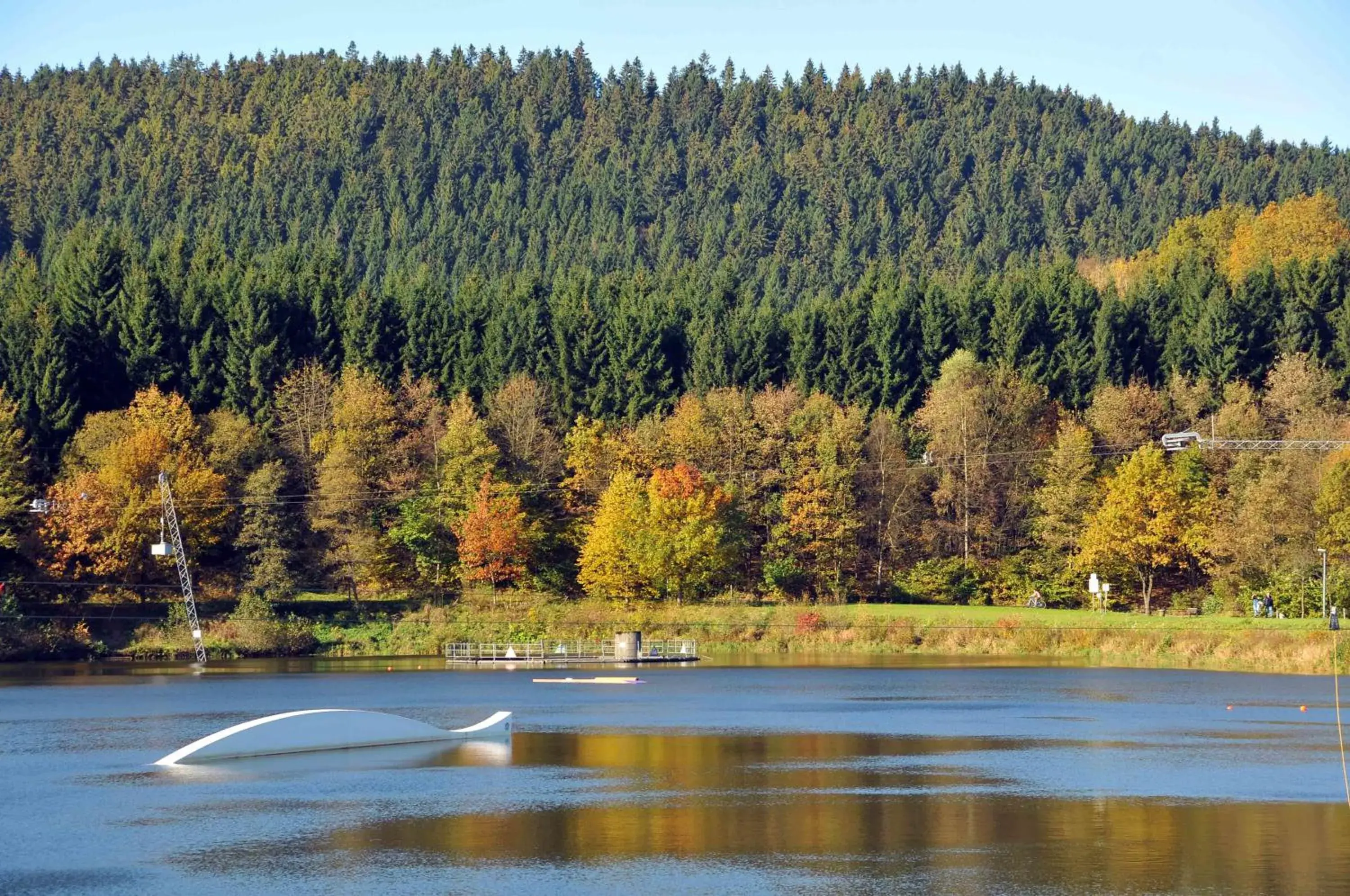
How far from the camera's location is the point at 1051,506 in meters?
115

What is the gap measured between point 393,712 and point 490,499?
53624mm

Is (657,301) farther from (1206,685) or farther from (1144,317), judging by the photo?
(1206,685)

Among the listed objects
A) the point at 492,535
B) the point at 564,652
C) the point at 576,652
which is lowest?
the point at 576,652

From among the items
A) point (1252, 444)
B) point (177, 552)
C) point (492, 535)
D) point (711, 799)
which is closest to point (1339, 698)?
point (711, 799)

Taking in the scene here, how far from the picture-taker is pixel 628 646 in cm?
9512

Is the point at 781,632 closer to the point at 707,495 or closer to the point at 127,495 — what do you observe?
the point at 707,495

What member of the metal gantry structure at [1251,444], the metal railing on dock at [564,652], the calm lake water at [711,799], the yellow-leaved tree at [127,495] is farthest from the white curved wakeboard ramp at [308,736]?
the metal gantry structure at [1251,444]

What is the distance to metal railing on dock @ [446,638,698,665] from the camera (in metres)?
95.2

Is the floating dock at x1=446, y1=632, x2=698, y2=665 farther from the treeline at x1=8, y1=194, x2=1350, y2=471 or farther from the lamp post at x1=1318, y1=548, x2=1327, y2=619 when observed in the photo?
the lamp post at x1=1318, y1=548, x2=1327, y2=619

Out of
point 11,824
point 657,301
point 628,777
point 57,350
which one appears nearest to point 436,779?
point 628,777

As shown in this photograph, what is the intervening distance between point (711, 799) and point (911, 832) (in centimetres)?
621

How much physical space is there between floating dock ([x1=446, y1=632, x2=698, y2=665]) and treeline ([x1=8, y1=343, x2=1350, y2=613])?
849 centimetres

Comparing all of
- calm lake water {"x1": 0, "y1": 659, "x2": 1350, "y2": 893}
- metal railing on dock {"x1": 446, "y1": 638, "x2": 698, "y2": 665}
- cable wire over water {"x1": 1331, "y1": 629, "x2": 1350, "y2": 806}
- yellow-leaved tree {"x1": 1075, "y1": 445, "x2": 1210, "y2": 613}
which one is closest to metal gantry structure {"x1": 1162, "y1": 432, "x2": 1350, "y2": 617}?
yellow-leaved tree {"x1": 1075, "y1": 445, "x2": 1210, "y2": 613}

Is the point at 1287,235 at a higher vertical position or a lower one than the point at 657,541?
higher
